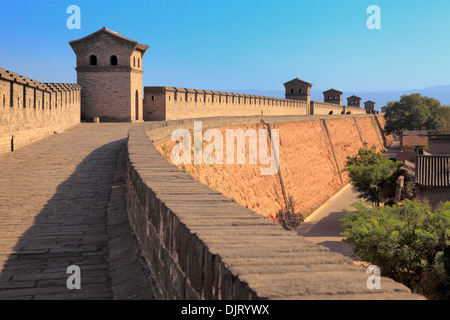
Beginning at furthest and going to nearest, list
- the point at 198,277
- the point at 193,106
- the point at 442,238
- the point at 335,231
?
the point at 193,106, the point at 335,231, the point at 442,238, the point at 198,277

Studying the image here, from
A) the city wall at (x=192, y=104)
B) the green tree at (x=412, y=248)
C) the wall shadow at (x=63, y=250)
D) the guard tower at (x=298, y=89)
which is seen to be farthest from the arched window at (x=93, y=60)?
the guard tower at (x=298, y=89)

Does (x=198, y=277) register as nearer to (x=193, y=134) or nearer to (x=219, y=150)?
(x=193, y=134)

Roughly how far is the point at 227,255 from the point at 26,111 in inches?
480

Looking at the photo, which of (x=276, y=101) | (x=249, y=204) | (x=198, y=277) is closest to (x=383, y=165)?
(x=249, y=204)

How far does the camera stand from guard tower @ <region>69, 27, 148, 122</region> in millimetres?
23484

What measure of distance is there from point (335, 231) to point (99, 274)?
17183 mm

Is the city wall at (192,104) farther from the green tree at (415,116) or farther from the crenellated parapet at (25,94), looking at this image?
the green tree at (415,116)

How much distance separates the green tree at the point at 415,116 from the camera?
57.7m

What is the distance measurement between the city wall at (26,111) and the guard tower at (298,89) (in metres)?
37.4

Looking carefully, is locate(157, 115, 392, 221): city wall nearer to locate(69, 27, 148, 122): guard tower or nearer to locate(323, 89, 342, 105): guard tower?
locate(69, 27, 148, 122): guard tower

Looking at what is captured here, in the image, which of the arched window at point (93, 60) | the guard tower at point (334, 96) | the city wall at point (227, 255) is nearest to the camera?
the city wall at point (227, 255)

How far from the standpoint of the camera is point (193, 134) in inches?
555
